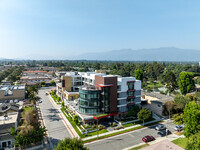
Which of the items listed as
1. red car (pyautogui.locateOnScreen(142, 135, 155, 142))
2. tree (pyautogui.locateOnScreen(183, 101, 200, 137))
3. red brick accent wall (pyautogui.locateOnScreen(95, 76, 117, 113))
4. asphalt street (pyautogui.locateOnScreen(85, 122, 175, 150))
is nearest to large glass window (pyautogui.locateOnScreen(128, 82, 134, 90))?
red brick accent wall (pyautogui.locateOnScreen(95, 76, 117, 113))

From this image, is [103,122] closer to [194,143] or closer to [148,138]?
[148,138]

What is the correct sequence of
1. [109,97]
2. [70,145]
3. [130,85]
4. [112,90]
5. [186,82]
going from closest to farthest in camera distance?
[70,145]
[109,97]
[112,90]
[130,85]
[186,82]

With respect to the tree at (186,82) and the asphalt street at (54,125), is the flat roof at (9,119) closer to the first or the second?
the asphalt street at (54,125)

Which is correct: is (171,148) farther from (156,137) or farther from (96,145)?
(96,145)

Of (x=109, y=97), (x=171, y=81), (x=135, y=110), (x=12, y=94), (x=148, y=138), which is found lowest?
(x=148, y=138)

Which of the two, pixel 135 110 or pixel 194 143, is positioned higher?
pixel 194 143

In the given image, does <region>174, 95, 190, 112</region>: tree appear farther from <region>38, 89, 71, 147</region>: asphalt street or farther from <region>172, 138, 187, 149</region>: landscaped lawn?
<region>38, 89, 71, 147</region>: asphalt street

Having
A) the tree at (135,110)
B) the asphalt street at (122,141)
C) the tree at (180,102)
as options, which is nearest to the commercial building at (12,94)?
the asphalt street at (122,141)

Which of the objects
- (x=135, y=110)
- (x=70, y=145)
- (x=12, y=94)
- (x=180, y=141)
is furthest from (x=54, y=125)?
(x=12, y=94)

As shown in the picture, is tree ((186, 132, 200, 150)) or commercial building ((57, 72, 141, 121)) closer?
tree ((186, 132, 200, 150))
